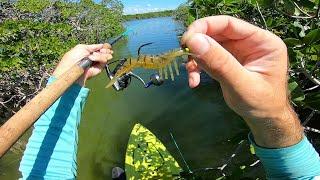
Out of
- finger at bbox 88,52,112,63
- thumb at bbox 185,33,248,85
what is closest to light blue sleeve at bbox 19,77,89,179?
finger at bbox 88,52,112,63

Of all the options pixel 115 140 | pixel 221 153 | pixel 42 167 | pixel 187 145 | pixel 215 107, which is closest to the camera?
pixel 42 167

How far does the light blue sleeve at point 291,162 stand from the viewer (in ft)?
4.37

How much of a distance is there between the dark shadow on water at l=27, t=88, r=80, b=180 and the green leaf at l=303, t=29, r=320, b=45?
1.38 metres

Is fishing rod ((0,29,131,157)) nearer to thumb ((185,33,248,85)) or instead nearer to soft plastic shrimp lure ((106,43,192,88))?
soft plastic shrimp lure ((106,43,192,88))

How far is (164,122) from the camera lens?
12500 mm

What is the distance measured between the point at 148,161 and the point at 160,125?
15.8 ft

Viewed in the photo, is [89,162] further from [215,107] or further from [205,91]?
[205,91]

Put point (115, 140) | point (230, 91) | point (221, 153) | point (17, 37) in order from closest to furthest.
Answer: point (230, 91), point (221, 153), point (115, 140), point (17, 37)

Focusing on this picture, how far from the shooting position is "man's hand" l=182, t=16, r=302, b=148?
3.90 feet

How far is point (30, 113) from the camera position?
141 centimetres

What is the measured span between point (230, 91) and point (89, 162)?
9.49 metres

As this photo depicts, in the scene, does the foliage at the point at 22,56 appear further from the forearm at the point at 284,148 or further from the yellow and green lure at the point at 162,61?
the forearm at the point at 284,148

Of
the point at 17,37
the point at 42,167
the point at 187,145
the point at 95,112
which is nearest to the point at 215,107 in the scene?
the point at 187,145

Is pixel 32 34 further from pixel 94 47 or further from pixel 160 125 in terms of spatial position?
pixel 94 47
